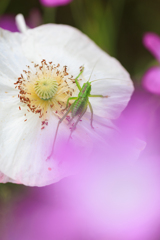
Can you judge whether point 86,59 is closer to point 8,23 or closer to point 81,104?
point 81,104

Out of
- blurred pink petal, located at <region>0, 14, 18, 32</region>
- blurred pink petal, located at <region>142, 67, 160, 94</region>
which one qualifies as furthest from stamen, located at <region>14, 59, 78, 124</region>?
blurred pink petal, located at <region>0, 14, 18, 32</region>

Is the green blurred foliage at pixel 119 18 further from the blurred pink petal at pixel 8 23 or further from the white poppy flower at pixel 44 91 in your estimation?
the white poppy flower at pixel 44 91

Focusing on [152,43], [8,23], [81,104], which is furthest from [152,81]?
[8,23]

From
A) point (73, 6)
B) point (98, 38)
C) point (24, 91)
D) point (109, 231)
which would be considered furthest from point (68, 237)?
point (73, 6)

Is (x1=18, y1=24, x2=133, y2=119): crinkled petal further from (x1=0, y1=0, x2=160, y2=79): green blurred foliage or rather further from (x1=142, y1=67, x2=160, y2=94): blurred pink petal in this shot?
(x1=0, y1=0, x2=160, y2=79): green blurred foliage

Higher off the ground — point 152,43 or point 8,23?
point 152,43

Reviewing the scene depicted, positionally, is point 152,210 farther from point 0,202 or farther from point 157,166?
point 0,202

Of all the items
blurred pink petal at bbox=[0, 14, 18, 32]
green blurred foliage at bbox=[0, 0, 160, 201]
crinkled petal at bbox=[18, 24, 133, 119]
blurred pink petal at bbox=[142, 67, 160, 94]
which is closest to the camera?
crinkled petal at bbox=[18, 24, 133, 119]
